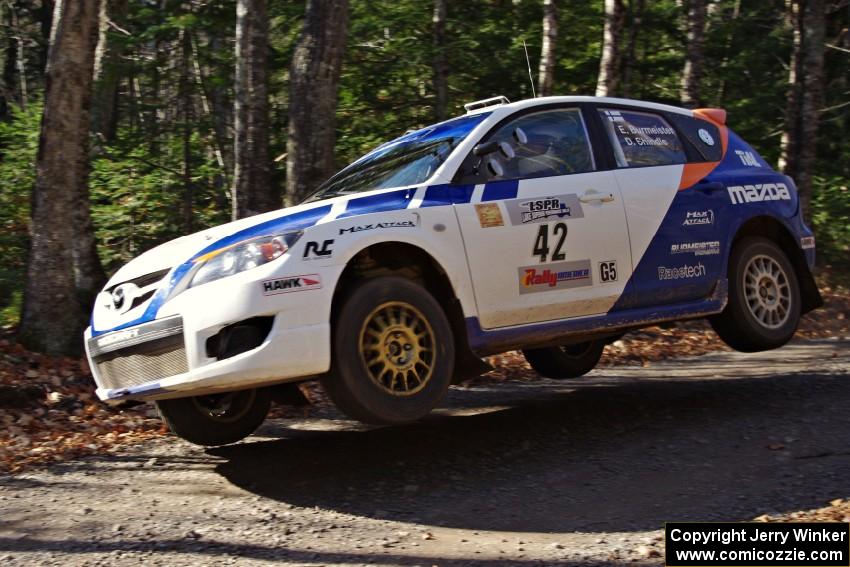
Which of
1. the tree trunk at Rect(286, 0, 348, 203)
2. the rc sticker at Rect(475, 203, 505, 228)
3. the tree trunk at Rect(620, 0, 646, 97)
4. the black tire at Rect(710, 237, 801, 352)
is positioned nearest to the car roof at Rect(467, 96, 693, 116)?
the rc sticker at Rect(475, 203, 505, 228)

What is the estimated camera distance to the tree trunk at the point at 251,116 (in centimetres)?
1102

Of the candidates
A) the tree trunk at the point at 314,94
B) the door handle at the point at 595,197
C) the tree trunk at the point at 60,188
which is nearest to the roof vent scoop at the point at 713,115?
the door handle at the point at 595,197

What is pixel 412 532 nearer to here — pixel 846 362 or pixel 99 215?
pixel 846 362

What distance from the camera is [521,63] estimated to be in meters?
16.3

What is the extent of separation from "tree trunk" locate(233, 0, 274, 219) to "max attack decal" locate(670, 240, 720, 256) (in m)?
5.50

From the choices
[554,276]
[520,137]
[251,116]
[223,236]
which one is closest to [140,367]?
[223,236]

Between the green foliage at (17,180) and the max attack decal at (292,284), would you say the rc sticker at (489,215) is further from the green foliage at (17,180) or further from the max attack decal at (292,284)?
the green foliage at (17,180)

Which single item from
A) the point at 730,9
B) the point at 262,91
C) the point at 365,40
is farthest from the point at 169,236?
the point at 730,9

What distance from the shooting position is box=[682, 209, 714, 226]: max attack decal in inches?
260

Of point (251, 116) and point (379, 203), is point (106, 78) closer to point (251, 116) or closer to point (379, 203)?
point (251, 116)

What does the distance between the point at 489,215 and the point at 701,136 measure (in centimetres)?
231

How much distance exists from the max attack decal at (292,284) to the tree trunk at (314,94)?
458cm

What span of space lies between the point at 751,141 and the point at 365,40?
307 inches

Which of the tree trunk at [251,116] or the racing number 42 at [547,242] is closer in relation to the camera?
the racing number 42 at [547,242]
